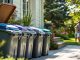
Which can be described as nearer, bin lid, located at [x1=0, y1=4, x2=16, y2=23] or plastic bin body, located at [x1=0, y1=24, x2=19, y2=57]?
plastic bin body, located at [x1=0, y1=24, x2=19, y2=57]

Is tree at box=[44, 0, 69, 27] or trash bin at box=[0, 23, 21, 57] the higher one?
tree at box=[44, 0, 69, 27]

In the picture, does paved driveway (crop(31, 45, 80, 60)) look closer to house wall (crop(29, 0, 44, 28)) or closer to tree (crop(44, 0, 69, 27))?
house wall (crop(29, 0, 44, 28))

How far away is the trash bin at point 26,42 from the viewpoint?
12.1 metres

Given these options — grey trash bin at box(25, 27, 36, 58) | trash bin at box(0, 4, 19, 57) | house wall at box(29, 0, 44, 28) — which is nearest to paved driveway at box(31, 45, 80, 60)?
grey trash bin at box(25, 27, 36, 58)

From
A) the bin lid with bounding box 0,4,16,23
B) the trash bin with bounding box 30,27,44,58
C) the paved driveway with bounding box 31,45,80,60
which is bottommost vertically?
the paved driveway with bounding box 31,45,80,60

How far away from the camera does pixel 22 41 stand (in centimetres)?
1205

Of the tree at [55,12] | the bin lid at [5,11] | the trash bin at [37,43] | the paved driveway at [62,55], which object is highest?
the tree at [55,12]

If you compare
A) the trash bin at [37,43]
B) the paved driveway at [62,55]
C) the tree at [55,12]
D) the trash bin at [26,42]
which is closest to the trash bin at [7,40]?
the trash bin at [26,42]

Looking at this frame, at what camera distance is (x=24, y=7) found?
2280cm

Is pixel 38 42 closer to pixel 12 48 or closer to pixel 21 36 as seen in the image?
pixel 21 36

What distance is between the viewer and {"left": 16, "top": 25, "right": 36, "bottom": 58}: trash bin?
39.6 feet

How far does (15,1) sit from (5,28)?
27.5ft

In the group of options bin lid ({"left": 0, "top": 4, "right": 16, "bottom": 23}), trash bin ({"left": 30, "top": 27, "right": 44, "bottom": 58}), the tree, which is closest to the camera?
bin lid ({"left": 0, "top": 4, "right": 16, "bottom": 23})

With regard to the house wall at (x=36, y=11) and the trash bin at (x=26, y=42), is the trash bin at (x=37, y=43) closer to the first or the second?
the trash bin at (x=26, y=42)
